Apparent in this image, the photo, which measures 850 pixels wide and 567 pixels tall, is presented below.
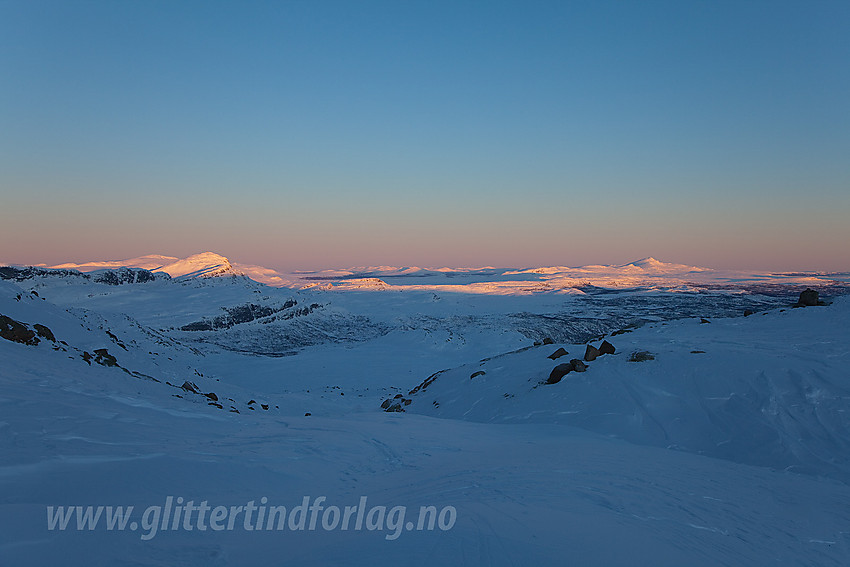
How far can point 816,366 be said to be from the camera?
379 inches

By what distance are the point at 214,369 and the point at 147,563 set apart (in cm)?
2402

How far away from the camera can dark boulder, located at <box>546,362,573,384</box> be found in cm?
1188

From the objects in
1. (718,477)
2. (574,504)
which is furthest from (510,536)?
(718,477)

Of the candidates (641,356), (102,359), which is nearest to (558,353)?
(641,356)

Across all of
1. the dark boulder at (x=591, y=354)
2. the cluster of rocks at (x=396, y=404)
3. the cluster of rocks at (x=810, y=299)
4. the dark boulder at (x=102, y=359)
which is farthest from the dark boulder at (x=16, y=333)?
the cluster of rocks at (x=810, y=299)

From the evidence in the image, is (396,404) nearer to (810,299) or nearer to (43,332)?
(43,332)

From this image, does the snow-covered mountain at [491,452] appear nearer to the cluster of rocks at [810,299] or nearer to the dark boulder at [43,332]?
the dark boulder at [43,332]

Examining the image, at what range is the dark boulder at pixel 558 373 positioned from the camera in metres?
11.9

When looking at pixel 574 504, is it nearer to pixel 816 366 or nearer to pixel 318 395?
pixel 816 366

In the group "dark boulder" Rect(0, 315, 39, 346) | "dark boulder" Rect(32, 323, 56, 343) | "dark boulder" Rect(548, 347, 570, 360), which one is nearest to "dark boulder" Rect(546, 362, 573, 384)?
"dark boulder" Rect(548, 347, 570, 360)

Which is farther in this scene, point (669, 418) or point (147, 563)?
point (669, 418)

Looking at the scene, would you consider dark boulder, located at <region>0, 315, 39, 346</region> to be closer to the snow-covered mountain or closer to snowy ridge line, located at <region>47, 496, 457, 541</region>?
the snow-covered mountain

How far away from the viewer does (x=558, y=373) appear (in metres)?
11.9

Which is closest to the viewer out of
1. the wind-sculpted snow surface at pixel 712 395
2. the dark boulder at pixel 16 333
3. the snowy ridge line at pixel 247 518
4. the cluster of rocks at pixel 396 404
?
the snowy ridge line at pixel 247 518
